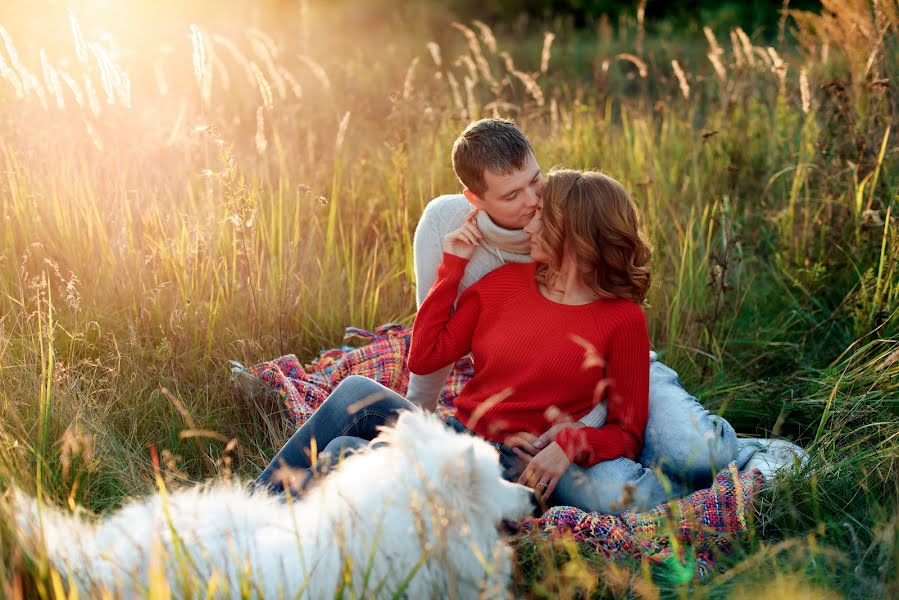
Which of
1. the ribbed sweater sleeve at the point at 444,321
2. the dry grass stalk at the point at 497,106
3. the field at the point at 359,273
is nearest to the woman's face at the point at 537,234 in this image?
the ribbed sweater sleeve at the point at 444,321

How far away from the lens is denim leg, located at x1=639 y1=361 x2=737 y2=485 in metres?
2.80

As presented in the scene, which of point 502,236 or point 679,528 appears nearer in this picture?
point 679,528

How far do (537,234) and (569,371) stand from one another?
46 cm

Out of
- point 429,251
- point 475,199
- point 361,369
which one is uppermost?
point 475,199

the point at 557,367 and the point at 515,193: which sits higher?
the point at 515,193

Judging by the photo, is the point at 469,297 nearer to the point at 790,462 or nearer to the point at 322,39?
the point at 790,462

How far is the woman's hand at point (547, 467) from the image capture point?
8.52 feet

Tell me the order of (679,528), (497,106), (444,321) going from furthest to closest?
(497,106)
(444,321)
(679,528)

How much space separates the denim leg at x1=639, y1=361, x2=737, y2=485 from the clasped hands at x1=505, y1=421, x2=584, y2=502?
13.5 inches

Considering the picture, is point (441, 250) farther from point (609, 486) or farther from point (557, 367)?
point (609, 486)

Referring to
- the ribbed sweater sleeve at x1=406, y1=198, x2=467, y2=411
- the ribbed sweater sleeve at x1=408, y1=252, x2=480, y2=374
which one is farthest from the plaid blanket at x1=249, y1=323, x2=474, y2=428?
the ribbed sweater sleeve at x1=408, y1=252, x2=480, y2=374

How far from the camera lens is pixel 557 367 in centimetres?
276

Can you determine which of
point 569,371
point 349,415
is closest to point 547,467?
point 569,371

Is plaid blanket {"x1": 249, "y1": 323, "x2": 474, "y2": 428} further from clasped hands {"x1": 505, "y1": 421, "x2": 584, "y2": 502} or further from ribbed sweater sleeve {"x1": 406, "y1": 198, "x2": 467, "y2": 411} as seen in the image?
clasped hands {"x1": 505, "y1": 421, "x2": 584, "y2": 502}
